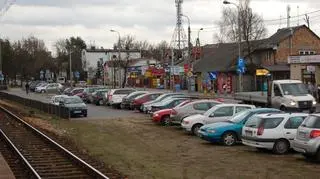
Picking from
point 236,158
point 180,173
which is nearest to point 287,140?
point 236,158

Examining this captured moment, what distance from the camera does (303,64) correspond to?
188 ft

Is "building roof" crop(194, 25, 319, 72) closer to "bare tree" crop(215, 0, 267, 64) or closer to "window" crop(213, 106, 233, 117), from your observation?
"bare tree" crop(215, 0, 267, 64)

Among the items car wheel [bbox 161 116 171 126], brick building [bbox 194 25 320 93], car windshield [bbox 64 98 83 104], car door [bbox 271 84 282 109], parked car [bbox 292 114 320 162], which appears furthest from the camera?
brick building [bbox 194 25 320 93]

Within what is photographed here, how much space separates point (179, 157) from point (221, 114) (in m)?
6.51

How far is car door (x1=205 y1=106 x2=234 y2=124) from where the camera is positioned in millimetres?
26000

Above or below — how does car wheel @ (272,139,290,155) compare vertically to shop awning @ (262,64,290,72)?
below

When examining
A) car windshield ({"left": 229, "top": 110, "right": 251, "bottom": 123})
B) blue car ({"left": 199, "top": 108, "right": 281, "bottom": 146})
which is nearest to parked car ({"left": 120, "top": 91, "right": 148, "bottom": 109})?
car windshield ({"left": 229, "top": 110, "right": 251, "bottom": 123})

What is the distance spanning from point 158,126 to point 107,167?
15889 millimetres

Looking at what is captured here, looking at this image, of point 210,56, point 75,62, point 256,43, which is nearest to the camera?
point 256,43

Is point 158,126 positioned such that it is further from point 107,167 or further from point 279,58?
point 279,58

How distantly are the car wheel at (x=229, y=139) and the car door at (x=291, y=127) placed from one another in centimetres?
315

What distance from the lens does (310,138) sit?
1753 centimetres

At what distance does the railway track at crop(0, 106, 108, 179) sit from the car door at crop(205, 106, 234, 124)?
6.84 m

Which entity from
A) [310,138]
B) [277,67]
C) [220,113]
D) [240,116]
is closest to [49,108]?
[220,113]
